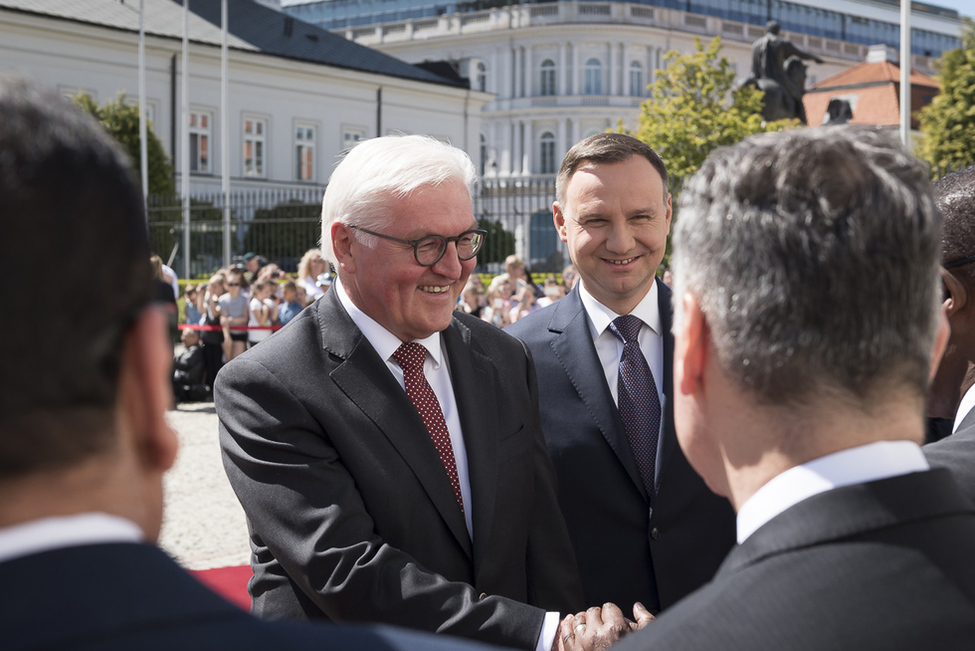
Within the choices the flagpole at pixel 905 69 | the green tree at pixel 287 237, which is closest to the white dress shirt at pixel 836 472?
the flagpole at pixel 905 69

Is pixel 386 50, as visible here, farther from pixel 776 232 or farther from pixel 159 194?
pixel 776 232

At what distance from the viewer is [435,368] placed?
2.96 metres

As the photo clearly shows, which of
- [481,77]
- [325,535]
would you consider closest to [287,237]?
[325,535]

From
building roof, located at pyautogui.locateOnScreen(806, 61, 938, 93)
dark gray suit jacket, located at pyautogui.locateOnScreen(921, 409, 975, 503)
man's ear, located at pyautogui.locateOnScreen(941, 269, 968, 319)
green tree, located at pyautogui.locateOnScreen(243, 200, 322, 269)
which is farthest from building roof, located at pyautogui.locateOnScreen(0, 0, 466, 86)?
dark gray suit jacket, located at pyautogui.locateOnScreen(921, 409, 975, 503)

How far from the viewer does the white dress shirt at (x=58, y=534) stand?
35.3 inches

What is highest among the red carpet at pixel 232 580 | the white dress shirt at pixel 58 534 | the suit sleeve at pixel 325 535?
the white dress shirt at pixel 58 534

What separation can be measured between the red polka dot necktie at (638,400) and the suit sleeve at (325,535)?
85cm

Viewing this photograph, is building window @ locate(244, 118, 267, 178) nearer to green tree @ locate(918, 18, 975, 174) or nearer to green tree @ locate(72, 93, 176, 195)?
green tree @ locate(72, 93, 176, 195)

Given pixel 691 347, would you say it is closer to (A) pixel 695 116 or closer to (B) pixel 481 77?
(A) pixel 695 116

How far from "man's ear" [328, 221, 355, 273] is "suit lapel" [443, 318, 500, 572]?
36 centimetres

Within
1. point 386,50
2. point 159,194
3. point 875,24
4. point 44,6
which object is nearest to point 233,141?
point 44,6

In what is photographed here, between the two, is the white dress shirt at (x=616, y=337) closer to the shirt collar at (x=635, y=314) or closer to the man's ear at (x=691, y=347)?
the shirt collar at (x=635, y=314)

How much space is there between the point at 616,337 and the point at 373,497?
123cm

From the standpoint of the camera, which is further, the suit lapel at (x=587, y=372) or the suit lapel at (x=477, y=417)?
the suit lapel at (x=587, y=372)
